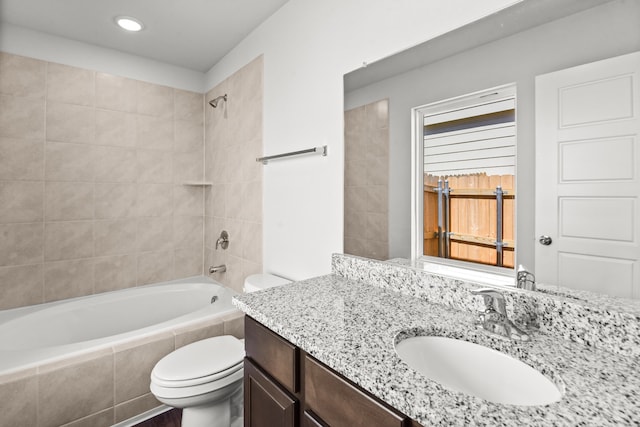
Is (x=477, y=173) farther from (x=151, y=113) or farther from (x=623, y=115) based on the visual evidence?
(x=151, y=113)

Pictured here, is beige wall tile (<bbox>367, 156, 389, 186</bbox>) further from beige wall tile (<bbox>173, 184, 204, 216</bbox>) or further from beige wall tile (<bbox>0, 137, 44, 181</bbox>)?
beige wall tile (<bbox>0, 137, 44, 181</bbox>)

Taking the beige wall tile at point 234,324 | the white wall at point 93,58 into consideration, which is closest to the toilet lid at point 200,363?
the beige wall tile at point 234,324

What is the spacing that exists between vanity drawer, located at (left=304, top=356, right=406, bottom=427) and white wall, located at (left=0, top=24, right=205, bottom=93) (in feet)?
9.25

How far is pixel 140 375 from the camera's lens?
5.57 ft

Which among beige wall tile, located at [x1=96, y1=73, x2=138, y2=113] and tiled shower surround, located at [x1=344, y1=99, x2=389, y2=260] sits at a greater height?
beige wall tile, located at [x1=96, y1=73, x2=138, y2=113]

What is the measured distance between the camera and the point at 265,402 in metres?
1.03

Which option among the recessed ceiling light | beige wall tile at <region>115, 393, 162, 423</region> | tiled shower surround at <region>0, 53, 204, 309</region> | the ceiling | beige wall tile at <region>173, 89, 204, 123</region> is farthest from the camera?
beige wall tile at <region>173, 89, 204, 123</region>

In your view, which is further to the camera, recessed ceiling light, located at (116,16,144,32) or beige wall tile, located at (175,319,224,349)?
recessed ceiling light, located at (116,16,144,32)

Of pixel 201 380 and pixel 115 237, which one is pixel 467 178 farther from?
pixel 115 237

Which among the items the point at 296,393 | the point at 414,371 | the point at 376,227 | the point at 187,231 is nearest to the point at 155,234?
the point at 187,231

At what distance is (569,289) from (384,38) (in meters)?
1.16

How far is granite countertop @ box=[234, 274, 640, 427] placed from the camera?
54 cm

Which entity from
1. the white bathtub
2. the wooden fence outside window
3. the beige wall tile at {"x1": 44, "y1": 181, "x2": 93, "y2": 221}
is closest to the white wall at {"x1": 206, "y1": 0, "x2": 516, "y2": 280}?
the wooden fence outside window

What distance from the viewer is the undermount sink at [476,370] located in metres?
0.70
